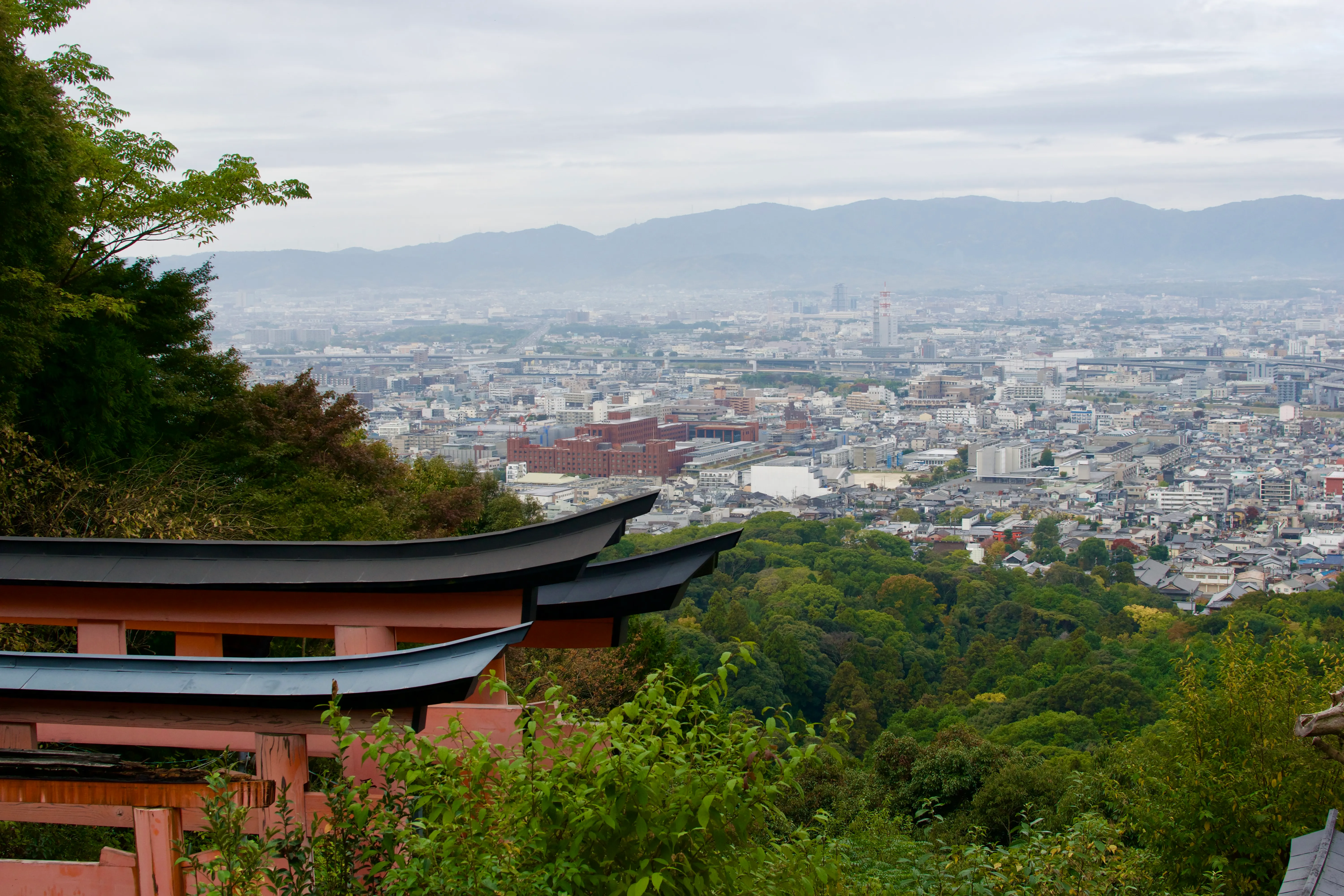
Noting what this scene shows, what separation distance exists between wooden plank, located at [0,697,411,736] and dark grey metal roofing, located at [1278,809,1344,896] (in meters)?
1.77

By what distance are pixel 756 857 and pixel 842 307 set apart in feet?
360

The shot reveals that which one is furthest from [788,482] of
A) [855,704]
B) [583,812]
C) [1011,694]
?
[583,812]

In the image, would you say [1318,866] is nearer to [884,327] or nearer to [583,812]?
[583,812]

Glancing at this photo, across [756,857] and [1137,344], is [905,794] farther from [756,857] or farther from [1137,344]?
[1137,344]

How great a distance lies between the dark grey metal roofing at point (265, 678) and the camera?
1.72m

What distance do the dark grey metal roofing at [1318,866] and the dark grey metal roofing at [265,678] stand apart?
1.63 meters

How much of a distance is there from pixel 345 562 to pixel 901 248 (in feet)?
518

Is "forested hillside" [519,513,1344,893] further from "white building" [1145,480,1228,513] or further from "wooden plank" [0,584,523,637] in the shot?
"white building" [1145,480,1228,513]

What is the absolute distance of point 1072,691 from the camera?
13.0 metres

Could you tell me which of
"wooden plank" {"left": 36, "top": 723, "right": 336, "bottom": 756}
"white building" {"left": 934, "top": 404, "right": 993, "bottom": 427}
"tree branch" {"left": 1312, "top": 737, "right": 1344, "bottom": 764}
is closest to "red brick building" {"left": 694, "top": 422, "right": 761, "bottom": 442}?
"white building" {"left": 934, "top": 404, "right": 993, "bottom": 427}

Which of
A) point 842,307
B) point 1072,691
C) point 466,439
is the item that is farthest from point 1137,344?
point 1072,691

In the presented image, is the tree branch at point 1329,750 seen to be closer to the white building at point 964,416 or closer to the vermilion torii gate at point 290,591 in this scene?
the vermilion torii gate at point 290,591

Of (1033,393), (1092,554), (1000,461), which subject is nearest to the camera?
(1092,554)

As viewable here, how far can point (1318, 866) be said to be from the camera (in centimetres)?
225
